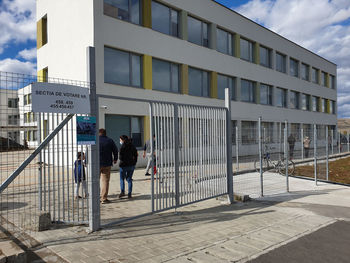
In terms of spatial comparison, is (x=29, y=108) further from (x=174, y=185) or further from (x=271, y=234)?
(x=271, y=234)

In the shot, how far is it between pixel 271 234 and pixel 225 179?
2.38m

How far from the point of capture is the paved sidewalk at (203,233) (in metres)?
4.11

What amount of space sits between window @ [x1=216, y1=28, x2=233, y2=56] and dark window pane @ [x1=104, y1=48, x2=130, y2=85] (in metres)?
8.51


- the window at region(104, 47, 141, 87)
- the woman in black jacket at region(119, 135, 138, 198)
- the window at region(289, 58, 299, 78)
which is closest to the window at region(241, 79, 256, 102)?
the window at region(289, 58, 299, 78)

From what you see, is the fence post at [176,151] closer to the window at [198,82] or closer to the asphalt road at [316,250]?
the asphalt road at [316,250]

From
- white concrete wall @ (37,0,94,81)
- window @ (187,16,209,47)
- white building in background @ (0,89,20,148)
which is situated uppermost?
window @ (187,16,209,47)

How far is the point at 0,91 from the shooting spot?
4.25 meters

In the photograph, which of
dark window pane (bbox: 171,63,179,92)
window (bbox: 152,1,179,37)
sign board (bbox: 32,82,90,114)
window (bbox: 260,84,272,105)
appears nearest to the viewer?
sign board (bbox: 32,82,90,114)

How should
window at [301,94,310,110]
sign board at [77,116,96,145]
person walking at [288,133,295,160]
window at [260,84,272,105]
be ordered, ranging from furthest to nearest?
1. window at [301,94,310,110]
2. window at [260,84,272,105]
3. person walking at [288,133,295,160]
4. sign board at [77,116,96,145]

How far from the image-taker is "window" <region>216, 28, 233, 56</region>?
21.2m

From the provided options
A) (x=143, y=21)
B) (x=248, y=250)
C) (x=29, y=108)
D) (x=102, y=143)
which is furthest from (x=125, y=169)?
(x=143, y=21)

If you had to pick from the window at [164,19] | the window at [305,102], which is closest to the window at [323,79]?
the window at [305,102]

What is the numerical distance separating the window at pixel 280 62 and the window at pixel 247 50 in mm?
4804

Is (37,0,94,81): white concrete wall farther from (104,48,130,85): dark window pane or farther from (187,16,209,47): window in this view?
(187,16,209,47): window
